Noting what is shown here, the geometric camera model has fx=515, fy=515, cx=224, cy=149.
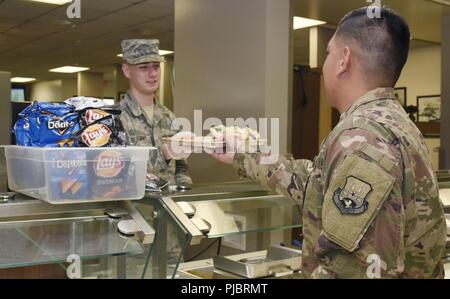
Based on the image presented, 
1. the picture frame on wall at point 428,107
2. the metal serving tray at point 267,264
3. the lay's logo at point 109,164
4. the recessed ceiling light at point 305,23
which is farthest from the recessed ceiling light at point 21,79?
the lay's logo at point 109,164

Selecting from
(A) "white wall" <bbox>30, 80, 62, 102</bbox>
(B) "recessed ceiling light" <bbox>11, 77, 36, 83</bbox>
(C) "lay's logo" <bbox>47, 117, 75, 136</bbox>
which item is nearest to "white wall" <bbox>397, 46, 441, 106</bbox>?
(C) "lay's logo" <bbox>47, 117, 75, 136</bbox>

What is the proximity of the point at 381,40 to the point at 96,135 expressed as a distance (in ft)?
2.27

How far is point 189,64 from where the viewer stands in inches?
150

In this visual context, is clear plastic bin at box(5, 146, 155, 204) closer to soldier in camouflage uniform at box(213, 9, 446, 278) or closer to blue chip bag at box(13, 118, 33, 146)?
blue chip bag at box(13, 118, 33, 146)

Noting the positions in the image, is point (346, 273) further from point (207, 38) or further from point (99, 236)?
point (207, 38)

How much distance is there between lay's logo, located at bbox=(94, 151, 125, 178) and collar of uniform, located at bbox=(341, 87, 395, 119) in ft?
1.74

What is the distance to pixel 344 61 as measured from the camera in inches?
47.5

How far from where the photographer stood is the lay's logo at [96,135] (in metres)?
1.19

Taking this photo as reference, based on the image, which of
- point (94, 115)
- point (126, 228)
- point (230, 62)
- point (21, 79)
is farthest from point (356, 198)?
point (21, 79)

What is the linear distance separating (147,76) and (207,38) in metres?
1.04

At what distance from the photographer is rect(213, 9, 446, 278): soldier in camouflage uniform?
39.7 inches

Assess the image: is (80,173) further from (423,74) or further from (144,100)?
(423,74)

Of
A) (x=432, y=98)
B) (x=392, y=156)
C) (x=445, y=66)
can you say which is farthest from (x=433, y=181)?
(x=432, y=98)

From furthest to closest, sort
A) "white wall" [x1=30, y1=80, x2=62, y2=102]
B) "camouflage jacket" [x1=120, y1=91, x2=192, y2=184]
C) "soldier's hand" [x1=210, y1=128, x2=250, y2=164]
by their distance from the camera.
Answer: "white wall" [x1=30, y1=80, x2=62, y2=102] < "camouflage jacket" [x1=120, y1=91, x2=192, y2=184] < "soldier's hand" [x1=210, y1=128, x2=250, y2=164]
